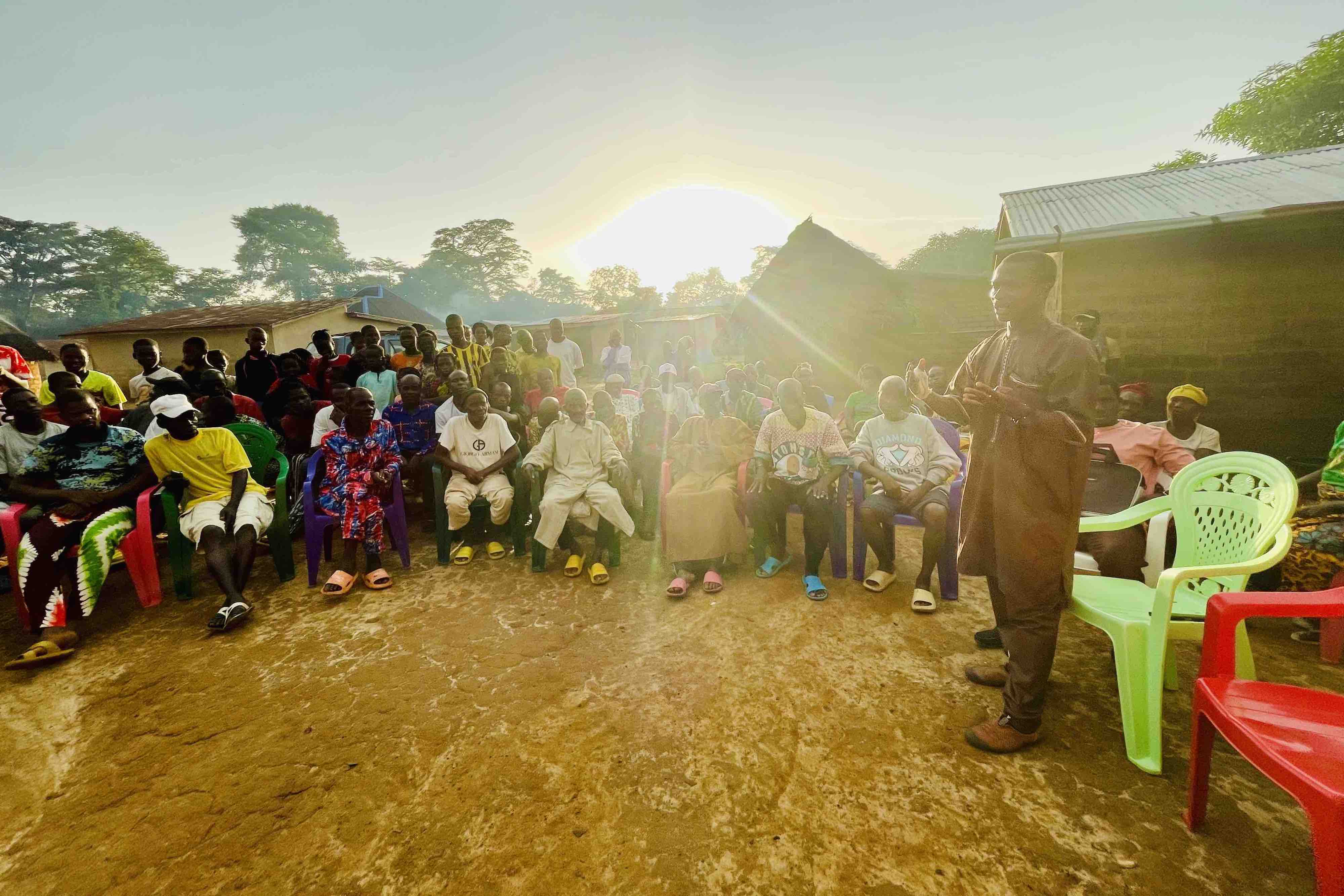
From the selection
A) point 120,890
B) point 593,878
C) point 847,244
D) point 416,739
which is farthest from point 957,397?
point 847,244

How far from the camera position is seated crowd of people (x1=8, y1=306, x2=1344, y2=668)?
Answer: 3639 millimetres

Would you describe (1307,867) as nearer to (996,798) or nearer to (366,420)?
(996,798)

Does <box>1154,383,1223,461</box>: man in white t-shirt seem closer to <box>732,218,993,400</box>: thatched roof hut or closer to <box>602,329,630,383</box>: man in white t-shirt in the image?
<box>732,218,993,400</box>: thatched roof hut

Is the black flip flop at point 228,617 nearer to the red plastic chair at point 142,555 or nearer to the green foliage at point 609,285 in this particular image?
the red plastic chair at point 142,555

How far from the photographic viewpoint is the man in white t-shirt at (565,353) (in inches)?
305

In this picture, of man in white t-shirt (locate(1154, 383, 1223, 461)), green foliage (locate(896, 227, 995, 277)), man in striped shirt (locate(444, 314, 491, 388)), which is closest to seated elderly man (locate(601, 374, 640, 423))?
man in striped shirt (locate(444, 314, 491, 388))

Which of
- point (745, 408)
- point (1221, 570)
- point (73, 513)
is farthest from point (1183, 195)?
point (73, 513)

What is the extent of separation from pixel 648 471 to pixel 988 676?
3.46 metres

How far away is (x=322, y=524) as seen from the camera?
13.5 feet

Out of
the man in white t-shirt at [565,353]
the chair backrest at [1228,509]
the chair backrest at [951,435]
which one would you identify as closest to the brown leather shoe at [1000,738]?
the chair backrest at [1228,509]

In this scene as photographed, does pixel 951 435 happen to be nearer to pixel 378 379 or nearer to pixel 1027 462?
pixel 1027 462

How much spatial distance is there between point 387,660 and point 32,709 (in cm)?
173

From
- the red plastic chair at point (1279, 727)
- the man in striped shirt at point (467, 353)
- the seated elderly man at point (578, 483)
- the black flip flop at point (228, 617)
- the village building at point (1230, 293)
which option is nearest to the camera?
the red plastic chair at point (1279, 727)

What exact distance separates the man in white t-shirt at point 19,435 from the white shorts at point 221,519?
Result: 1.13 metres
